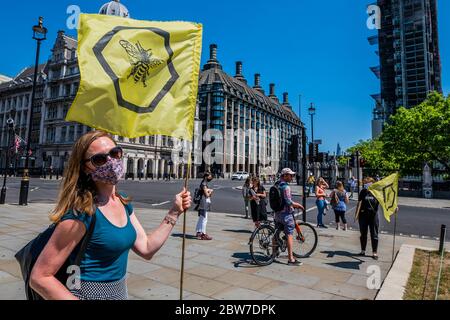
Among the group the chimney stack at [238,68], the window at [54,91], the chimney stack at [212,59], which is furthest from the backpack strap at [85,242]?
the chimney stack at [238,68]

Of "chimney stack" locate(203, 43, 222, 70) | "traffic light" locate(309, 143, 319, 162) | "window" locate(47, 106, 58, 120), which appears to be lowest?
"traffic light" locate(309, 143, 319, 162)

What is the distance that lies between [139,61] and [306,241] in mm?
6003

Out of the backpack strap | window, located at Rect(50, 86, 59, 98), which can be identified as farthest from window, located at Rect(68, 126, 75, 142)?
Result: the backpack strap

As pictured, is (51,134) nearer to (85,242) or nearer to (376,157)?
(376,157)

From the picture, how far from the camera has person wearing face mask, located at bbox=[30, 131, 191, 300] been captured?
1.63 metres

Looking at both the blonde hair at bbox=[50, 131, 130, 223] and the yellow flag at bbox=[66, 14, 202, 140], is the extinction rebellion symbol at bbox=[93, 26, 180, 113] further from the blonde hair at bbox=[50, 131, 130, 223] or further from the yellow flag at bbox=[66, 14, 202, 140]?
the blonde hair at bbox=[50, 131, 130, 223]

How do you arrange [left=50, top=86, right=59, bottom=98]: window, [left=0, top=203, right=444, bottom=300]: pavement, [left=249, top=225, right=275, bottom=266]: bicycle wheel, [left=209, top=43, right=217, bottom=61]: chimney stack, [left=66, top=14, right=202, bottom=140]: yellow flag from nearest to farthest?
[left=66, top=14, right=202, bottom=140]: yellow flag, [left=0, top=203, right=444, bottom=300]: pavement, [left=249, top=225, right=275, bottom=266]: bicycle wheel, [left=50, top=86, right=59, bottom=98]: window, [left=209, top=43, right=217, bottom=61]: chimney stack

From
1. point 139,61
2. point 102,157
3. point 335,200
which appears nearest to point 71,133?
point 335,200

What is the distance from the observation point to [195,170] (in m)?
76.7

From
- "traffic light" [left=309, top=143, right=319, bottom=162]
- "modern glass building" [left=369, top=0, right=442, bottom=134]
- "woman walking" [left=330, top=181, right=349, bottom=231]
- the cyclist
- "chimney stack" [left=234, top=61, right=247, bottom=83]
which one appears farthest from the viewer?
"chimney stack" [left=234, top=61, right=247, bottom=83]

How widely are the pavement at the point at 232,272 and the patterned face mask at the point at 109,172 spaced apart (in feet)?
9.48

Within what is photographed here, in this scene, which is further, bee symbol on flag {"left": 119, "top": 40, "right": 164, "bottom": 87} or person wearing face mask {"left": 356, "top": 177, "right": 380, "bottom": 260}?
person wearing face mask {"left": 356, "top": 177, "right": 380, "bottom": 260}

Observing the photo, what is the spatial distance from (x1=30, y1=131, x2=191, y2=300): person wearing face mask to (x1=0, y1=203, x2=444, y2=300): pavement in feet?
8.55
